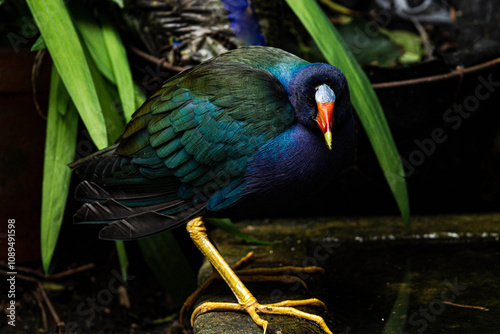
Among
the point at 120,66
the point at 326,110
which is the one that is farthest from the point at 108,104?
the point at 326,110

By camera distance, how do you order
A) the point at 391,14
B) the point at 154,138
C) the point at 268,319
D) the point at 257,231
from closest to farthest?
the point at 268,319
the point at 154,138
the point at 257,231
the point at 391,14

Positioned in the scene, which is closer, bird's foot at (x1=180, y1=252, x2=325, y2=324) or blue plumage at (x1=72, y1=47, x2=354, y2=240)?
blue plumage at (x1=72, y1=47, x2=354, y2=240)

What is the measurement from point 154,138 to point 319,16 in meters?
0.76

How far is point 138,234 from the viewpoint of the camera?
159cm

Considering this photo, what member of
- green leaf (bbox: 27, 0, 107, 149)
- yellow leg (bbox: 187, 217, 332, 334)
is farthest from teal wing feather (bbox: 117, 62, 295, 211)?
green leaf (bbox: 27, 0, 107, 149)

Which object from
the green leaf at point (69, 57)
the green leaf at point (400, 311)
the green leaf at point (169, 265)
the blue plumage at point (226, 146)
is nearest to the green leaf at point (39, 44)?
the green leaf at point (69, 57)

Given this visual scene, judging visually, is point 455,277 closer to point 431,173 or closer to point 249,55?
point 431,173

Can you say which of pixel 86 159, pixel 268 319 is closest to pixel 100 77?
pixel 86 159

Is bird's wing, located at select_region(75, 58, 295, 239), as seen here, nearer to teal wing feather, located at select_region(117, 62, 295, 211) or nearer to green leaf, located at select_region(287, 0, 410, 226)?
teal wing feather, located at select_region(117, 62, 295, 211)

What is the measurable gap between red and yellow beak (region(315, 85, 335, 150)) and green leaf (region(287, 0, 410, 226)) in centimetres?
45

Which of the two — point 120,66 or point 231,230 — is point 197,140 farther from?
point 120,66

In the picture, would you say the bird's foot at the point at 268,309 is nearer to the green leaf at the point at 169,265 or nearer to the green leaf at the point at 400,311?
the green leaf at the point at 400,311

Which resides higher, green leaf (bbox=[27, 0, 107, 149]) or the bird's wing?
green leaf (bbox=[27, 0, 107, 149])

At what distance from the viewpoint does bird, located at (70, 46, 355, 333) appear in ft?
4.92
